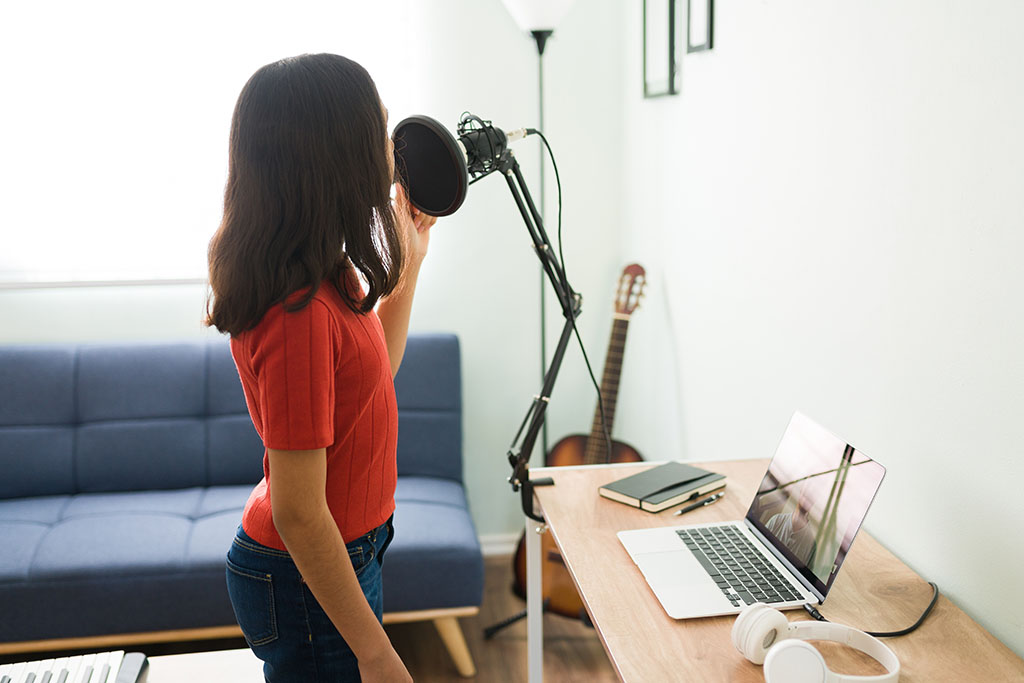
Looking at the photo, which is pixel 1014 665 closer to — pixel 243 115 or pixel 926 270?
pixel 926 270

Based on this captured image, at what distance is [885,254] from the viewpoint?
1278mm

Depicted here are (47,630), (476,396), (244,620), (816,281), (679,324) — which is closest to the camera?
(244,620)

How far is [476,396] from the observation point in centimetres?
277

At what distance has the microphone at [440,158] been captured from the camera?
1.09 meters

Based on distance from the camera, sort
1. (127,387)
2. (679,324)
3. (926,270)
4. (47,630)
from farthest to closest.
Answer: (127,387) → (679,324) → (47,630) → (926,270)

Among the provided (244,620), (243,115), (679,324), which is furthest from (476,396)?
(243,115)

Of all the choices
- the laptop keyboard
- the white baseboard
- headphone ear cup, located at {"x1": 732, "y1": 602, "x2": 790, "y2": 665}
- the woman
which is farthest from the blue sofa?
headphone ear cup, located at {"x1": 732, "y1": 602, "x2": 790, "y2": 665}

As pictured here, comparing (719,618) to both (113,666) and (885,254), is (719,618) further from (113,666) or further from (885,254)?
(113,666)

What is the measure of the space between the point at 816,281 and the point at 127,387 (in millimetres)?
1946

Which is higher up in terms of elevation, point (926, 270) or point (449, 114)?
point (449, 114)

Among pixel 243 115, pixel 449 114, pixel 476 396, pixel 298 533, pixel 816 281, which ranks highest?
pixel 449 114

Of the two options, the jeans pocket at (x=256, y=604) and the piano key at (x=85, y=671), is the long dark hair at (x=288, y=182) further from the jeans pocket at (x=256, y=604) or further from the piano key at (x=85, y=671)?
the piano key at (x=85, y=671)

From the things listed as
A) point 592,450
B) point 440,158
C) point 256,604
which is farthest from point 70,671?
point 592,450

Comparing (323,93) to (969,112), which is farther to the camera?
(969,112)
